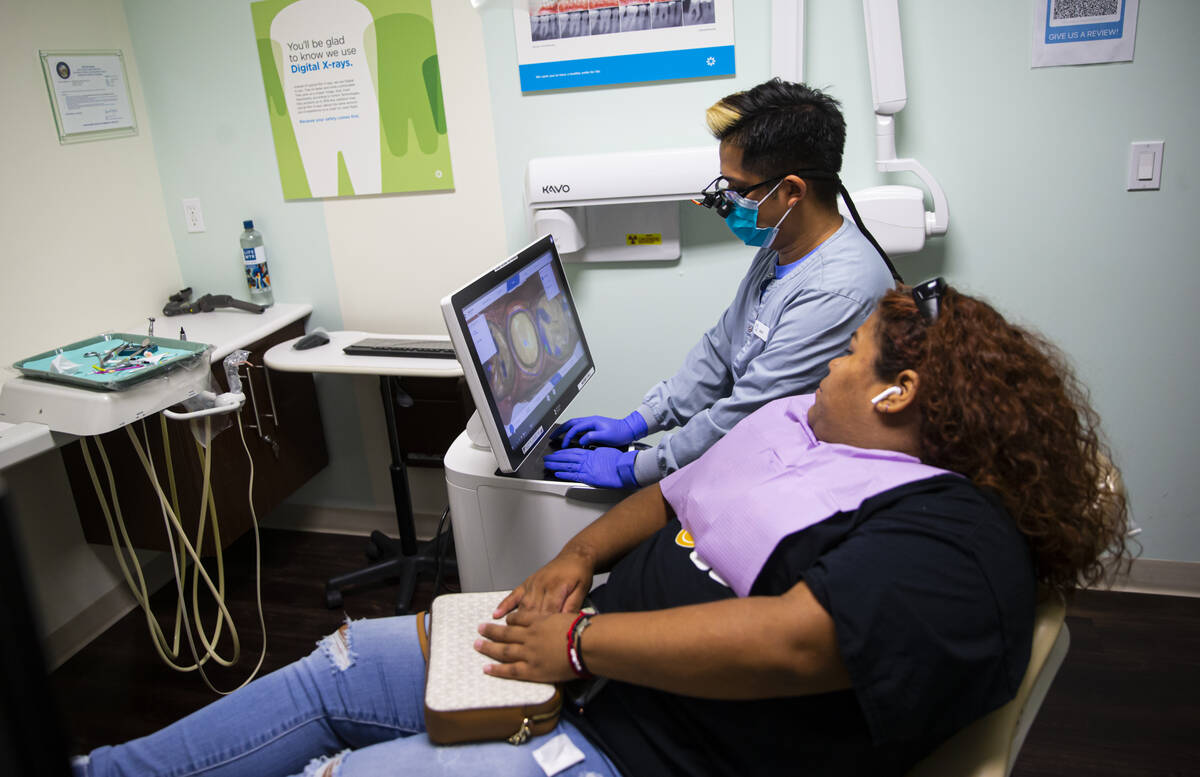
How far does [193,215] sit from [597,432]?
1724 mm

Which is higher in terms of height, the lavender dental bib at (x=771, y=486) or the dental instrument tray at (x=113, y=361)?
the dental instrument tray at (x=113, y=361)

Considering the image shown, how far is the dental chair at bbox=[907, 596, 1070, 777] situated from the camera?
0.95 m

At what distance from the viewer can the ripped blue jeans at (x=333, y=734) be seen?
3.47ft

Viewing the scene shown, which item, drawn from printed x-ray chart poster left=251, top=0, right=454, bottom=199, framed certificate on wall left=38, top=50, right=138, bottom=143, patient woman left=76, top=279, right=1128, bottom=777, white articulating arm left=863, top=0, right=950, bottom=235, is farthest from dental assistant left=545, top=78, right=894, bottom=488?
framed certificate on wall left=38, top=50, right=138, bottom=143

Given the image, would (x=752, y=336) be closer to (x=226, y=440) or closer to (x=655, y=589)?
(x=655, y=589)

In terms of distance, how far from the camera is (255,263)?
2537mm

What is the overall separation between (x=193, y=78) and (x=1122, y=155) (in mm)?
2613

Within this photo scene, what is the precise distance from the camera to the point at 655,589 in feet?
3.87

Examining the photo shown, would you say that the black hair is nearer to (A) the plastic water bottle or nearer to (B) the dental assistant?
(B) the dental assistant

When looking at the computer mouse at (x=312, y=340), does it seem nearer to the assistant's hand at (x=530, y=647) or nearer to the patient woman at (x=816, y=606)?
the patient woman at (x=816, y=606)

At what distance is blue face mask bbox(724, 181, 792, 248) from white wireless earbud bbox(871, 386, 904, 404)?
1.96ft

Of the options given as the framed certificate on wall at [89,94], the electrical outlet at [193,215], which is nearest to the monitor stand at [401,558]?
the electrical outlet at [193,215]

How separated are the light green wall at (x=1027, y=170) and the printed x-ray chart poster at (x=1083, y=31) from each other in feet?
0.08

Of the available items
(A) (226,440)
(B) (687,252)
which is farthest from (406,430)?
(B) (687,252)
